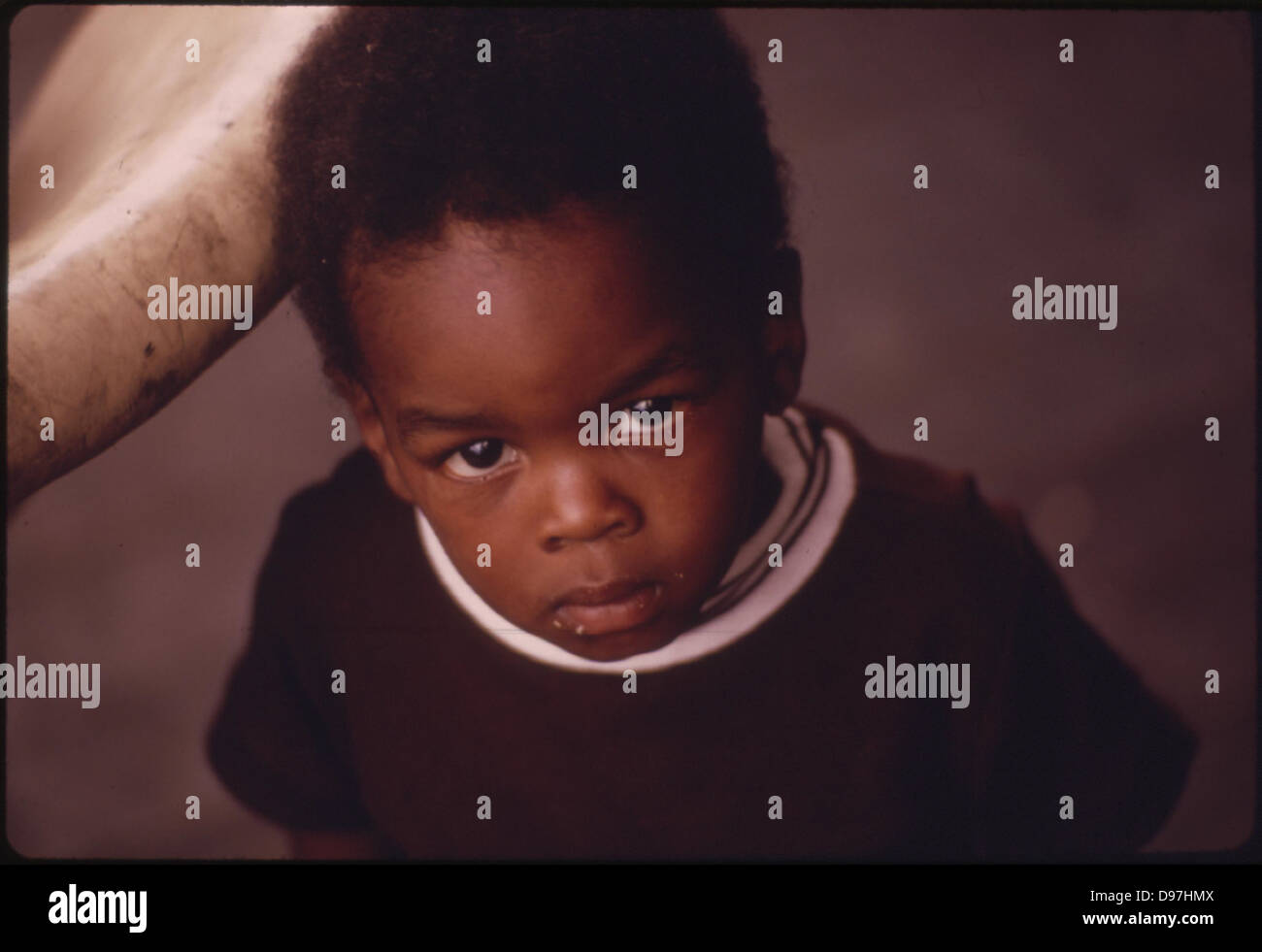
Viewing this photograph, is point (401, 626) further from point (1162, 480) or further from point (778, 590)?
point (1162, 480)

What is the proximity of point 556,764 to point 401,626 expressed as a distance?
0.17 m

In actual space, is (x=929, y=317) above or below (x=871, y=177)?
below

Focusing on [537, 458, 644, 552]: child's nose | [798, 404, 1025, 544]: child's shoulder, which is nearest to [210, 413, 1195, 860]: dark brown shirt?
[798, 404, 1025, 544]: child's shoulder

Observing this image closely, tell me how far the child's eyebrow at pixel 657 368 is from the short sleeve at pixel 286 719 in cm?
29

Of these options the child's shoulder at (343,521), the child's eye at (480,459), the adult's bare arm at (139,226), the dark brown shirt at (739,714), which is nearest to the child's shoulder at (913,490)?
the dark brown shirt at (739,714)

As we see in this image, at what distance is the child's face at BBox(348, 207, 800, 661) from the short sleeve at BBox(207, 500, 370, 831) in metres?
0.13

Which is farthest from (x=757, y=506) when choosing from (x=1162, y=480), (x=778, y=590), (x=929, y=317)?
(x=1162, y=480)

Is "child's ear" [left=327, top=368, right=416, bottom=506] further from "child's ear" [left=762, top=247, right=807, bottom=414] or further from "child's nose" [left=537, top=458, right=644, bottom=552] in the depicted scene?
"child's ear" [left=762, top=247, right=807, bottom=414]

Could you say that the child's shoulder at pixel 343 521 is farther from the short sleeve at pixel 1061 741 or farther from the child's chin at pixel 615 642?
the short sleeve at pixel 1061 741

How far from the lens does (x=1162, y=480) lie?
873 millimetres

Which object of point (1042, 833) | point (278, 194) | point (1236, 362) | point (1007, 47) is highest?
point (1007, 47)

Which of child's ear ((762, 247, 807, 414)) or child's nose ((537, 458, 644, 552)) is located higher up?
child's ear ((762, 247, 807, 414))

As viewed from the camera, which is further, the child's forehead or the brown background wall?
the brown background wall

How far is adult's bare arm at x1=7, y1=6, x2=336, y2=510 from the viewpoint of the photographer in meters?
0.80
